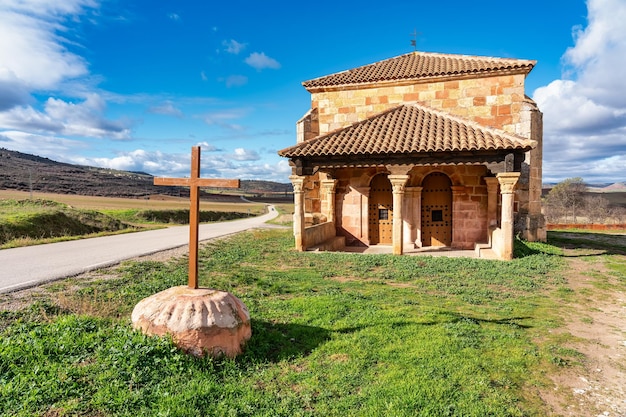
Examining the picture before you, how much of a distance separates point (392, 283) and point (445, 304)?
1.94m

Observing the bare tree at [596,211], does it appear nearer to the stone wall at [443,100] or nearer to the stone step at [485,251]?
the stone wall at [443,100]

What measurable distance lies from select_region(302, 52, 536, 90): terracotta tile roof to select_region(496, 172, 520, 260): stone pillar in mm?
5379

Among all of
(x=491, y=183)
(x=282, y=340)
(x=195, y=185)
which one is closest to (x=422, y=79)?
(x=491, y=183)

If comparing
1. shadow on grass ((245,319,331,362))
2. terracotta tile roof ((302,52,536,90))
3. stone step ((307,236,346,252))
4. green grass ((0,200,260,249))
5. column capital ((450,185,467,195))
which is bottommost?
shadow on grass ((245,319,331,362))

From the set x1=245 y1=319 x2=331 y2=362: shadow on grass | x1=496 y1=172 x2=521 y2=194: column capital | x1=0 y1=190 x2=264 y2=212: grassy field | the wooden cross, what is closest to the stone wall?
x1=496 y1=172 x2=521 y2=194: column capital

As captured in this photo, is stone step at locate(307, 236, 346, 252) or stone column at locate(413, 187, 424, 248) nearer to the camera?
stone step at locate(307, 236, 346, 252)

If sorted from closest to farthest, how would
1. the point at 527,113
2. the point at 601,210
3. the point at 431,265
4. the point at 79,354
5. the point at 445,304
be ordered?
the point at 79,354 → the point at 445,304 → the point at 431,265 → the point at 527,113 → the point at 601,210

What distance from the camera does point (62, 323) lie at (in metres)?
4.82

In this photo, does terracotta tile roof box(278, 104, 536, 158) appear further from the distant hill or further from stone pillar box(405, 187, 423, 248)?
the distant hill

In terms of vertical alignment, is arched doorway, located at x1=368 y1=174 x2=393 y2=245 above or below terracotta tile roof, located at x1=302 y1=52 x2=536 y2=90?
below

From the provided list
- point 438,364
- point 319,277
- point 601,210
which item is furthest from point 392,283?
point 601,210

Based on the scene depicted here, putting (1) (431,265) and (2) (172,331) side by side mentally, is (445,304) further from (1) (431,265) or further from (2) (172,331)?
(2) (172,331)

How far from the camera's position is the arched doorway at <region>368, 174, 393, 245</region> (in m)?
16.1

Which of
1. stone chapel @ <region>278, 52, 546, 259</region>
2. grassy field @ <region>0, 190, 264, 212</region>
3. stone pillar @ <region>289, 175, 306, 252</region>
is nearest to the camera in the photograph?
stone chapel @ <region>278, 52, 546, 259</region>
